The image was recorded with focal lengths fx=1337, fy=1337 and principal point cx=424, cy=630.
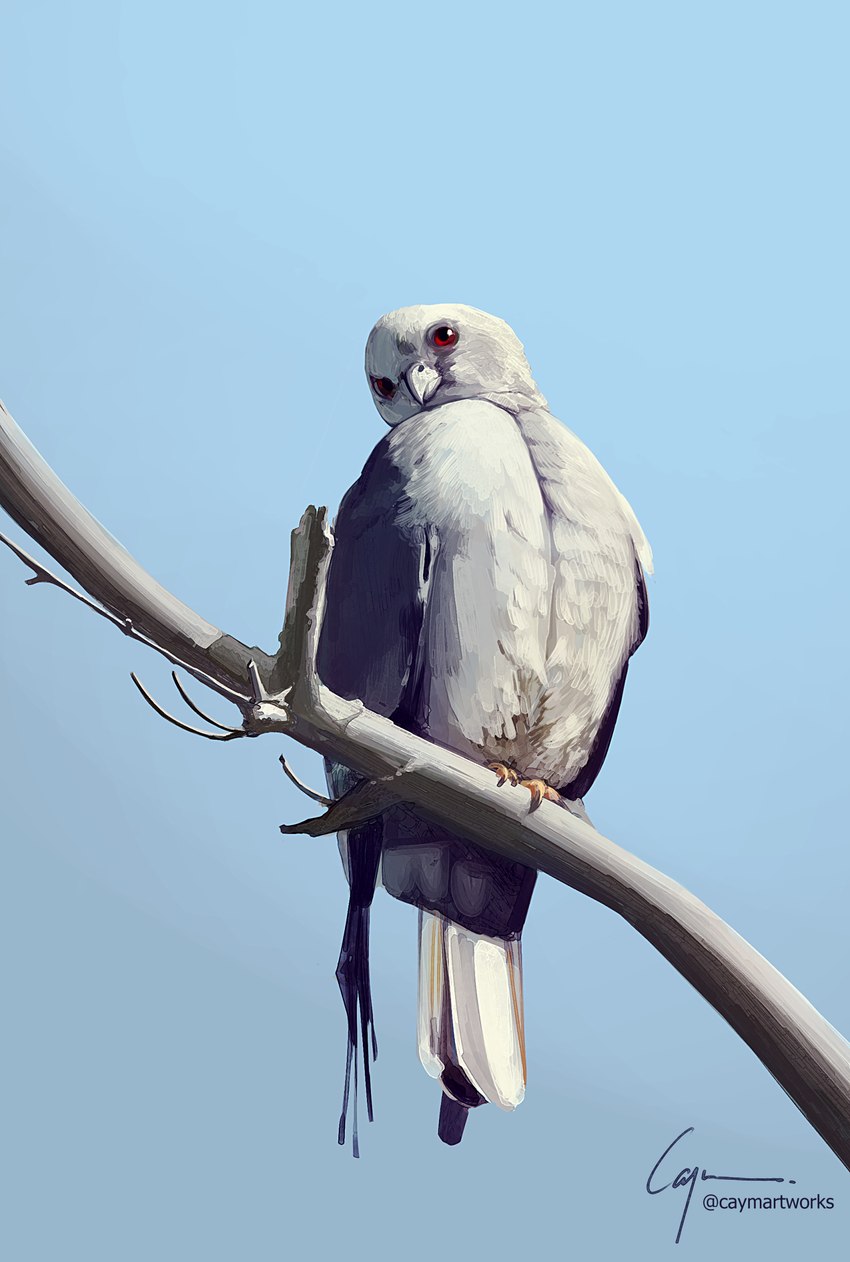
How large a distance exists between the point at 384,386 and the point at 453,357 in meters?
0.11

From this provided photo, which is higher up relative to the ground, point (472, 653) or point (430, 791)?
point (472, 653)

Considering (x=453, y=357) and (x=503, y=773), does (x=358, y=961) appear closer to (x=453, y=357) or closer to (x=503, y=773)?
(x=503, y=773)

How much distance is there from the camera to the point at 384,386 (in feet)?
6.11

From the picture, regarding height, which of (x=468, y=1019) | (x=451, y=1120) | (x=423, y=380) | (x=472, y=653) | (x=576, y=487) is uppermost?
(x=423, y=380)

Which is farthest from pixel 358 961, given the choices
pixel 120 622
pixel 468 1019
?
pixel 120 622

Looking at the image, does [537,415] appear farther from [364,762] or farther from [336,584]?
[364,762]

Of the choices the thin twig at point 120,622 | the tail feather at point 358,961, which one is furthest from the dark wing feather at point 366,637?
the thin twig at point 120,622

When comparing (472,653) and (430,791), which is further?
(472,653)

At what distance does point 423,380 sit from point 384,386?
0.08 metres

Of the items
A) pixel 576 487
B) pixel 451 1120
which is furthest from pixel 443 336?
pixel 451 1120

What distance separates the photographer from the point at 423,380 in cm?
181

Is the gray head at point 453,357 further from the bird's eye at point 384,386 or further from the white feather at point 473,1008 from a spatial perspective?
the white feather at point 473,1008

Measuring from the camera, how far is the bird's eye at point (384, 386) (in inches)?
72.9

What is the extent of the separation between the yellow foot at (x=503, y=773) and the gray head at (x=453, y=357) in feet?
1.64
